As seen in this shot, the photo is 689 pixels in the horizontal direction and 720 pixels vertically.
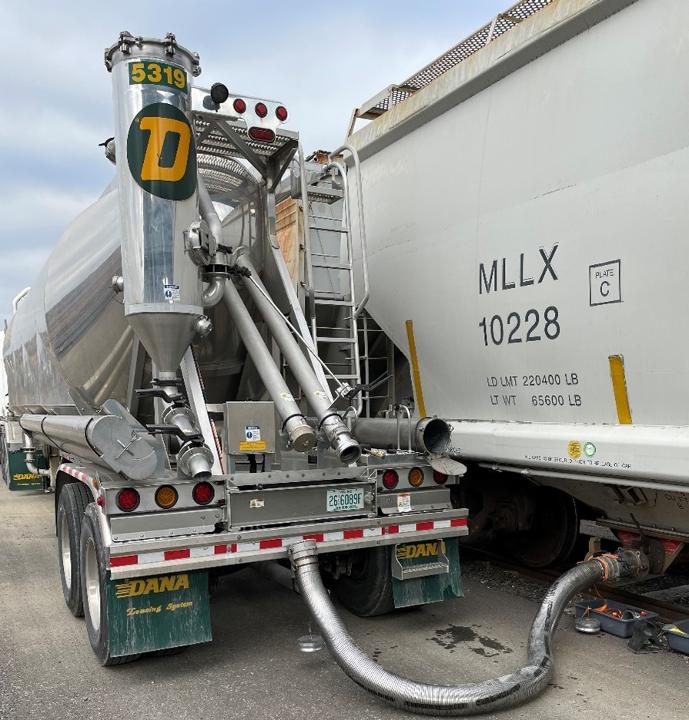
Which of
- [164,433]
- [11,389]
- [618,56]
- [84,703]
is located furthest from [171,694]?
[11,389]

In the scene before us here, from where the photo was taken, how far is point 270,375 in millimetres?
4707

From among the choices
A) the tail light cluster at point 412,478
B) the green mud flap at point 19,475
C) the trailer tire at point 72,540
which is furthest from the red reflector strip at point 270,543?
the green mud flap at point 19,475

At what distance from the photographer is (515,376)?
4641 millimetres

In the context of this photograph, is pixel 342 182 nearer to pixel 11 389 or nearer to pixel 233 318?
pixel 233 318

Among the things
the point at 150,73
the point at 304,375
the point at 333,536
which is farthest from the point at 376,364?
the point at 150,73

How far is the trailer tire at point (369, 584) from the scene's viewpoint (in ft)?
15.7

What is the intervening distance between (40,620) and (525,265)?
4.03m

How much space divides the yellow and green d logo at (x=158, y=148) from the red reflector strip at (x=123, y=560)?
6.57 ft

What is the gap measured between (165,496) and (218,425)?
86 cm

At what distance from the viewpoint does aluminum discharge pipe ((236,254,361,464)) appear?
4.29 m

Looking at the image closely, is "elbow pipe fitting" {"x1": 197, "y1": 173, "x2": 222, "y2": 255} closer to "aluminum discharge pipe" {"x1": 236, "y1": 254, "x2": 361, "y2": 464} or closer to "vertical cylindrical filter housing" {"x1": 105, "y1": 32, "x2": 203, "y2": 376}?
"aluminum discharge pipe" {"x1": 236, "y1": 254, "x2": 361, "y2": 464}

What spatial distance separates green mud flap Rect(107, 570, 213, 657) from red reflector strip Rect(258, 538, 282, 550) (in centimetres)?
34

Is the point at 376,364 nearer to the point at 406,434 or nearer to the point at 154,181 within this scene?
the point at 406,434

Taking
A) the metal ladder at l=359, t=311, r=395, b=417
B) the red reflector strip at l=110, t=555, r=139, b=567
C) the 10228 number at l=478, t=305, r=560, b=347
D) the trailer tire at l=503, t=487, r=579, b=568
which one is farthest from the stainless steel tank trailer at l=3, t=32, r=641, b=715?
the trailer tire at l=503, t=487, r=579, b=568
